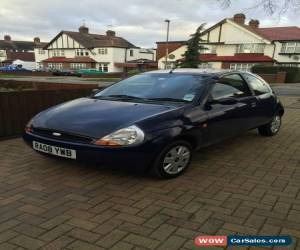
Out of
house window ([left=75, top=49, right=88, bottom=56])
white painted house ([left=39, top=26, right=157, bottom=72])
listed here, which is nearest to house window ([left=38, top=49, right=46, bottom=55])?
white painted house ([left=39, top=26, right=157, bottom=72])

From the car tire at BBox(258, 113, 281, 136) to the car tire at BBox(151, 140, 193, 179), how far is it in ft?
8.97

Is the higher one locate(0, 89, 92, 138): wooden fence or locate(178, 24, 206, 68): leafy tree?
locate(178, 24, 206, 68): leafy tree

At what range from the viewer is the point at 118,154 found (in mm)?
3619

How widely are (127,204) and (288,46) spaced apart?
4467 cm

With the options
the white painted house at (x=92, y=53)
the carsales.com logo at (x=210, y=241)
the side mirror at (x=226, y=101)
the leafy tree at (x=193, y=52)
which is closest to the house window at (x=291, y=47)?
the leafy tree at (x=193, y=52)

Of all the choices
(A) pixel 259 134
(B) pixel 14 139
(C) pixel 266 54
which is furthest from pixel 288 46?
(B) pixel 14 139

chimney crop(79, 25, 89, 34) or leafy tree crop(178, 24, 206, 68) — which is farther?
chimney crop(79, 25, 89, 34)

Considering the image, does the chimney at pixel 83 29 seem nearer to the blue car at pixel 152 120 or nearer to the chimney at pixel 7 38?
the chimney at pixel 7 38

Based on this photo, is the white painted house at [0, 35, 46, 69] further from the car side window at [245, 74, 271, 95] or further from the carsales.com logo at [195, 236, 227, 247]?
the carsales.com logo at [195, 236, 227, 247]

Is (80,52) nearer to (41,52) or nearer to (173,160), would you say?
(41,52)

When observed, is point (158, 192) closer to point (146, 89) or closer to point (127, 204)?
point (127, 204)

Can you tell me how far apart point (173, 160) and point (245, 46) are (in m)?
45.5

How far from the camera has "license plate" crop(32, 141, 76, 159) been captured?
377cm

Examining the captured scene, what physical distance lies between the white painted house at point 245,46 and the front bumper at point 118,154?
38746 mm
